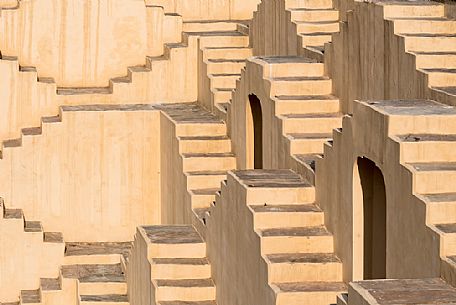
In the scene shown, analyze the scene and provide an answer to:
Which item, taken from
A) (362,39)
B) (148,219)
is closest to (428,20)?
(362,39)

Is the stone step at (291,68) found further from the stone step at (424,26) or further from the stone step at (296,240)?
the stone step at (296,240)

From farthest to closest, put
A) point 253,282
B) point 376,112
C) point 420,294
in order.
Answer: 1. point 253,282
2. point 376,112
3. point 420,294

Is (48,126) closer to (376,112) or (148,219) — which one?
(148,219)

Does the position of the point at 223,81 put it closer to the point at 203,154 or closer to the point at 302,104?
the point at 203,154

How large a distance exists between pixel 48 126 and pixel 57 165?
0.48 metres

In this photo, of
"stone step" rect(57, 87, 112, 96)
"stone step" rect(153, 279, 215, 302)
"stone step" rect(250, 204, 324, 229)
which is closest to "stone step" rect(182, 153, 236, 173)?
"stone step" rect(153, 279, 215, 302)

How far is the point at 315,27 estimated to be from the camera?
23.2m

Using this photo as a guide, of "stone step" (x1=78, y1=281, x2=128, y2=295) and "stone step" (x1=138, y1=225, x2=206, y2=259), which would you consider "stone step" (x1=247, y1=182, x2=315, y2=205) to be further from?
"stone step" (x1=78, y1=281, x2=128, y2=295)

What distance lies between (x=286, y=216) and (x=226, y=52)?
7876 mm

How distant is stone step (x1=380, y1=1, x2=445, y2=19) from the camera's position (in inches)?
763

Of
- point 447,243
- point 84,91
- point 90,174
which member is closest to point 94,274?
point 90,174

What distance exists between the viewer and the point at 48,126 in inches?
1009

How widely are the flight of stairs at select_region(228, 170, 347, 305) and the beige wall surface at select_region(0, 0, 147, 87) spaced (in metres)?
7.92

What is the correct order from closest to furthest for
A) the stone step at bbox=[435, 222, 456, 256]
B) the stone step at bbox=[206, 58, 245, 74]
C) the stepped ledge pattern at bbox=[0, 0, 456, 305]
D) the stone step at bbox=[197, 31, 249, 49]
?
the stone step at bbox=[435, 222, 456, 256], the stepped ledge pattern at bbox=[0, 0, 456, 305], the stone step at bbox=[206, 58, 245, 74], the stone step at bbox=[197, 31, 249, 49]
